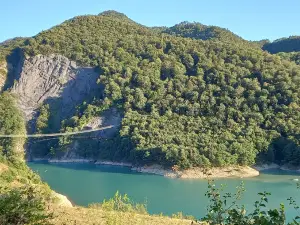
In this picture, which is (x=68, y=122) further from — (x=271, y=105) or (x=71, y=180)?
(x=271, y=105)

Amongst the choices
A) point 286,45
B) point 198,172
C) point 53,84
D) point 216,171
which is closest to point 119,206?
point 198,172

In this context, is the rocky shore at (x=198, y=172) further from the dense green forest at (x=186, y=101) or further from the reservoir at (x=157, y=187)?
the reservoir at (x=157, y=187)

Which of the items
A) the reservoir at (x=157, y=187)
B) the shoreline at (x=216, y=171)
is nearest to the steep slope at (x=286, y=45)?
the shoreline at (x=216, y=171)

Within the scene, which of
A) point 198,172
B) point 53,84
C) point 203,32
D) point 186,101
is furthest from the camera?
point 203,32

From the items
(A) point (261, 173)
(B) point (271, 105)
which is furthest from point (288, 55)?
(A) point (261, 173)

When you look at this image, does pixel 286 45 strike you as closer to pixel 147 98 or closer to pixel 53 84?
pixel 147 98

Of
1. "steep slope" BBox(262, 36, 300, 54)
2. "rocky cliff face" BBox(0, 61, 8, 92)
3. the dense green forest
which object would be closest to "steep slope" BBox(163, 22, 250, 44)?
"steep slope" BBox(262, 36, 300, 54)
